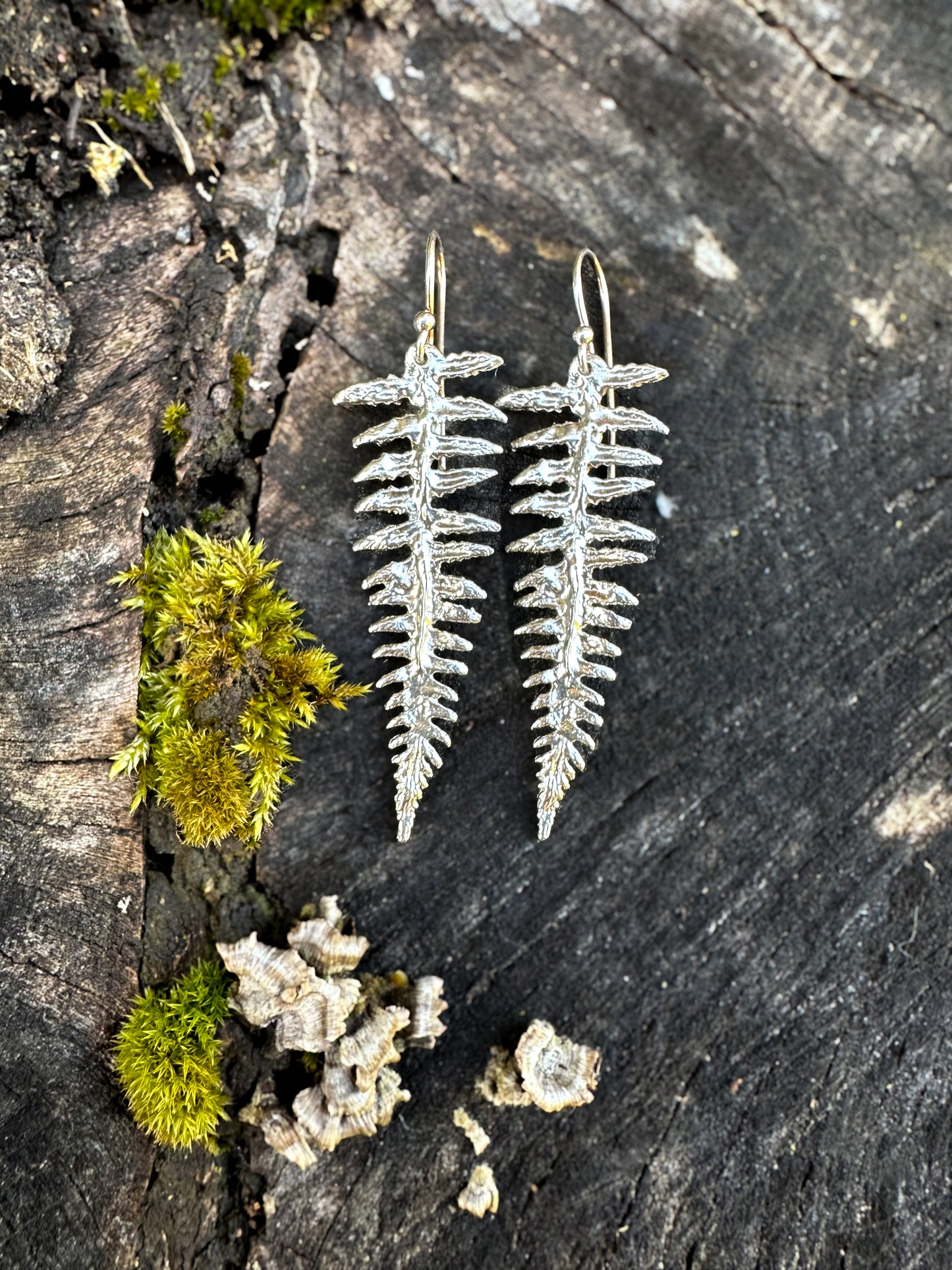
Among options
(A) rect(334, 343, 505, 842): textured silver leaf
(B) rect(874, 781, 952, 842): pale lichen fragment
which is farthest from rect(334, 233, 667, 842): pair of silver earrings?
(B) rect(874, 781, 952, 842): pale lichen fragment

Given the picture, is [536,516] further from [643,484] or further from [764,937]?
[764,937]

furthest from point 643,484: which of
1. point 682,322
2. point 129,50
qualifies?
point 129,50

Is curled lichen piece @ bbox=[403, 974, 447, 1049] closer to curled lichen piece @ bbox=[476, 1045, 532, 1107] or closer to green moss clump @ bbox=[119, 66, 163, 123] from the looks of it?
curled lichen piece @ bbox=[476, 1045, 532, 1107]

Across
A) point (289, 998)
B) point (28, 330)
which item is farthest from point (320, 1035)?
point (28, 330)

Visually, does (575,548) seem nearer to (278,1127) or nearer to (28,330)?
(28,330)

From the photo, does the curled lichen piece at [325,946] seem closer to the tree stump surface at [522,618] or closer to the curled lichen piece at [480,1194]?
the tree stump surface at [522,618]

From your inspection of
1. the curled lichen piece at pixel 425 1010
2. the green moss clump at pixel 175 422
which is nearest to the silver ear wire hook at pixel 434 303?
the green moss clump at pixel 175 422
